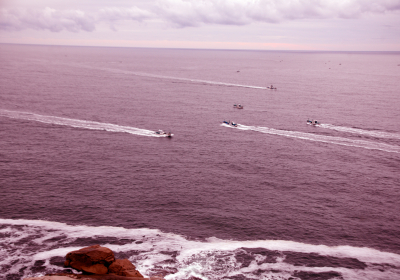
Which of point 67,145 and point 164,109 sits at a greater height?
point 164,109

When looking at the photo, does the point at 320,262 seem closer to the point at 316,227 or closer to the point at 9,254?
the point at 316,227

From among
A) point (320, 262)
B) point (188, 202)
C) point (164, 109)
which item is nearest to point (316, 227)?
point (320, 262)

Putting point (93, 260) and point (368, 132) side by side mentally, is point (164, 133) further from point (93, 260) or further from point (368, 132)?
point (368, 132)

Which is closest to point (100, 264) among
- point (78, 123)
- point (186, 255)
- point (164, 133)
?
point (186, 255)

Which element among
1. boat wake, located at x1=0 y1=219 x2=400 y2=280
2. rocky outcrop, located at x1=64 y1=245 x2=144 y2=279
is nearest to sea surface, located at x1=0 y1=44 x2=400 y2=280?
boat wake, located at x1=0 y1=219 x2=400 y2=280

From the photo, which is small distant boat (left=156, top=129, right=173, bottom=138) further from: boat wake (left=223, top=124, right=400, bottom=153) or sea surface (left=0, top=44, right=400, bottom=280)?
boat wake (left=223, top=124, right=400, bottom=153)

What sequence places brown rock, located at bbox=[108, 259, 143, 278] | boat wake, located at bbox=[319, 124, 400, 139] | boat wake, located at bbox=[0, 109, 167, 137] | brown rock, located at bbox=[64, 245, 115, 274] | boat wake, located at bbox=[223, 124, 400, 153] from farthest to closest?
boat wake, located at bbox=[0, 109, 167, 137] → boat wake, located at bbox=[319, 124, 400, 139] → boat wake, located at bbox=[223, 124, 400, 153] → brown rock, located at bbox=[64, 245, 115, 274] → brown rock, located at bbox=[108, 259, 143, 278]
